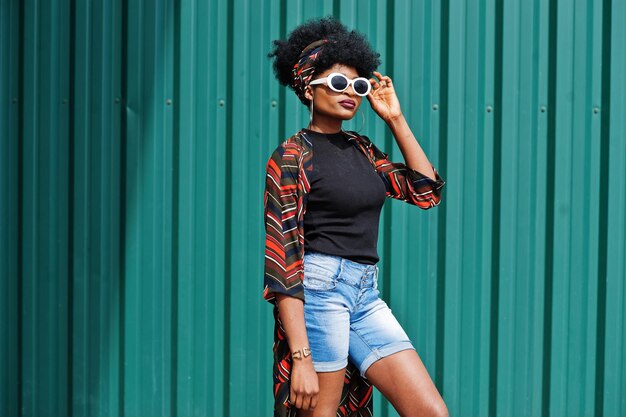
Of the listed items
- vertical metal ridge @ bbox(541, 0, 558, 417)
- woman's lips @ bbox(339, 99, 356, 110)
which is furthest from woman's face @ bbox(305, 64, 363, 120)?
vertical metal ridge @ bbox(541, 0, 558, 417)

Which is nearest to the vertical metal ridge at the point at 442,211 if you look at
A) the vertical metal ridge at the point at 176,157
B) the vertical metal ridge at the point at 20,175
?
the vertical metal ridge at the point at 176,157

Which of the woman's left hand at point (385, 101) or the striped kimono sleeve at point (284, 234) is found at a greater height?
the woman's left hand at point (385, 101)

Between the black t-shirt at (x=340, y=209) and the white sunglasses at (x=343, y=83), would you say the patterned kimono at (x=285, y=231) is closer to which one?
the black t-shirt at (x=340, y=209)

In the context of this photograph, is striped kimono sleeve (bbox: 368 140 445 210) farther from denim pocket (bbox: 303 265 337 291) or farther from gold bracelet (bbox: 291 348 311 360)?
gold bracelet (bbox: 291 348 311 360)

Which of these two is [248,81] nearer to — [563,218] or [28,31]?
[28,31]

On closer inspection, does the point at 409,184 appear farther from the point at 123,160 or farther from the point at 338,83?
the point at 123,160

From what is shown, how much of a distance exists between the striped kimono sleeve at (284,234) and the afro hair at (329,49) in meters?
0.42

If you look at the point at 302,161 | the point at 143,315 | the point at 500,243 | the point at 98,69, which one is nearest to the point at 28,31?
the point at 98,69

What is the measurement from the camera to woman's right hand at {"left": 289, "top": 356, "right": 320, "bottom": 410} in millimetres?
3180

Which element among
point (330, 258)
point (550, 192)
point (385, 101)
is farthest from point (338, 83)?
point (550, 192)

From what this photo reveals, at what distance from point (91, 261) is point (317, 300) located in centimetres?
228

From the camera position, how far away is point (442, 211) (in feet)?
17.1

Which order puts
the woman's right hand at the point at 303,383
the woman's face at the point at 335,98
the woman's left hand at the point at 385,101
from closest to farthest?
the woman's right hand at the point at 303,383
the woman's face at the point at 335,98
the woman's left hand at the point at 385,101

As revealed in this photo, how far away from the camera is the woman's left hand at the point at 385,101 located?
11.6 ft
